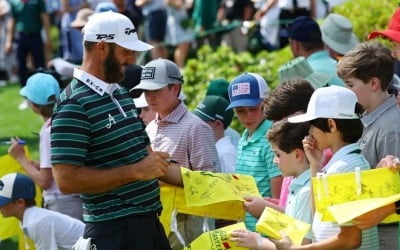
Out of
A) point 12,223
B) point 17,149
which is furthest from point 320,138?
point 17,149

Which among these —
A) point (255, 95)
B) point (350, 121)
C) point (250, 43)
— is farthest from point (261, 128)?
point (250, 43)

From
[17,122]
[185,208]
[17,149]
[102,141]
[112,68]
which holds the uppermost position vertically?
[112,68]

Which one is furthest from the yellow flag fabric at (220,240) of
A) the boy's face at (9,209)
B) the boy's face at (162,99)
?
the boy's face at (9,209)

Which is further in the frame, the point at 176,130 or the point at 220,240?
the point at 176,130

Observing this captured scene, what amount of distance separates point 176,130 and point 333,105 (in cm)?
176

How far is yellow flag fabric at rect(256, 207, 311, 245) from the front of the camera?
5684mm

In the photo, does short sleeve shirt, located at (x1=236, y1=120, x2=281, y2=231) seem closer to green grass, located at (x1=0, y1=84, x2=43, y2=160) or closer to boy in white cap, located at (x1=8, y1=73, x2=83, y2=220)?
boy in white cap, located at (x1=8, y1=73, x2=83, y2=220)

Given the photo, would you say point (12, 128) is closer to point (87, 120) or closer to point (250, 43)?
point (250, 43)

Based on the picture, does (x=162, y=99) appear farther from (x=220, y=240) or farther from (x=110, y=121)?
(x=220, y=240)

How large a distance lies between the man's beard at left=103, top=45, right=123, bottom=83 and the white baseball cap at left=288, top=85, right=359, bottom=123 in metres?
1.05

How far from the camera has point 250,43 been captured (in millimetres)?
15148

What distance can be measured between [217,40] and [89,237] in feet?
34.4

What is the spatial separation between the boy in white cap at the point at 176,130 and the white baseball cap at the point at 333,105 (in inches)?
57.7

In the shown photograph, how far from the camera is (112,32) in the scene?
6.15 meters
